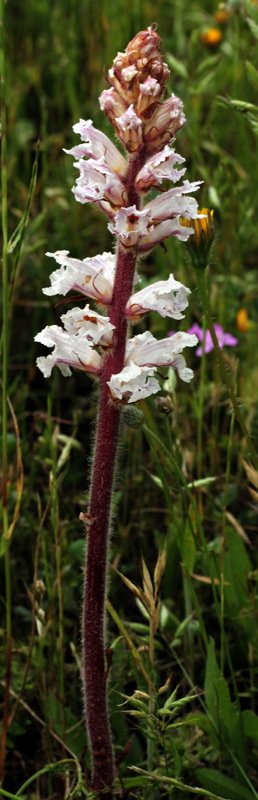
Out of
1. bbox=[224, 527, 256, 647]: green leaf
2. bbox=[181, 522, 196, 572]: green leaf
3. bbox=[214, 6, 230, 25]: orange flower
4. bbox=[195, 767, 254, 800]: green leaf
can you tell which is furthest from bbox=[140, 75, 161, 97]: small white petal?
bbox=[214, 6, 230, 25]: orange flower

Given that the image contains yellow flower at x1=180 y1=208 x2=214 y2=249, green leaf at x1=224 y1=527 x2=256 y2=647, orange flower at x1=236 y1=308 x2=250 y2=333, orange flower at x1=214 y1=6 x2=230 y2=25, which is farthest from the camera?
orange flower at x1=214 y1=6 x2=230 y2=25

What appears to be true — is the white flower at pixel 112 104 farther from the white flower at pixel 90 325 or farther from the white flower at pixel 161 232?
the white flower at pixel 90 325

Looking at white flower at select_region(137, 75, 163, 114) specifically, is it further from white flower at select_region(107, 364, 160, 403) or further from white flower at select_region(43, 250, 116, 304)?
white flower at select_region(107, 364, 160, 403)

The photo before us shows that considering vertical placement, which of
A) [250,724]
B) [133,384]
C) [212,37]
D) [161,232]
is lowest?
[250,724]

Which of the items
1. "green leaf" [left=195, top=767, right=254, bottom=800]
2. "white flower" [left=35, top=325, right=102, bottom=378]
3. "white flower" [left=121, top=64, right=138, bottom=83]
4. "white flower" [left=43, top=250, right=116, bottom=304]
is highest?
"white flower" [left=121, top=64, right=138, bottom=83]

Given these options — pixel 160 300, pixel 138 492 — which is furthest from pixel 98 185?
pixel 138 492

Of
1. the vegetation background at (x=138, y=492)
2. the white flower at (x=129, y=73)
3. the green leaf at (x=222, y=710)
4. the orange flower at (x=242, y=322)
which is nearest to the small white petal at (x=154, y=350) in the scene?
the vegetation background at (x=138, y=492)

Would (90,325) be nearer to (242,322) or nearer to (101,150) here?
(101,150)
